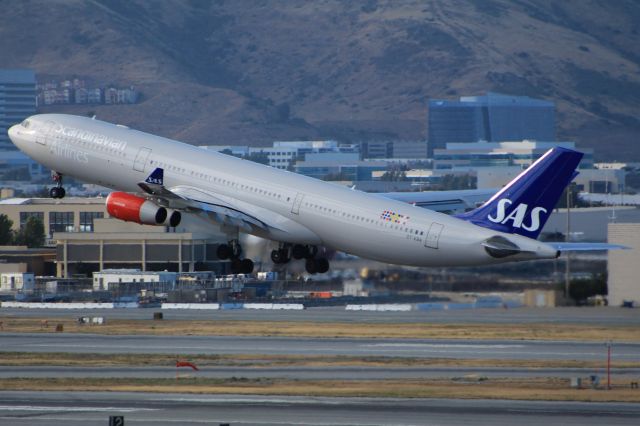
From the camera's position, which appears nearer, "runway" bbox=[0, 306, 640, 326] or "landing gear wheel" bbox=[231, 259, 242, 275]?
"landing gear wheel" bbox=[231, 259, 242, 275]

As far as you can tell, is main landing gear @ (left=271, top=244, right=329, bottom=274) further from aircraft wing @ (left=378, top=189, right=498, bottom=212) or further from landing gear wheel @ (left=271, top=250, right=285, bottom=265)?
aircraft wing @ (left=378, top=189, right=498, bottom=212)

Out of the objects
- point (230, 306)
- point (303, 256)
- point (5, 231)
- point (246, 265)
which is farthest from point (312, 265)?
point (5, 231)

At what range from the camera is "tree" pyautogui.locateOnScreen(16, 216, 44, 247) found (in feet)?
485

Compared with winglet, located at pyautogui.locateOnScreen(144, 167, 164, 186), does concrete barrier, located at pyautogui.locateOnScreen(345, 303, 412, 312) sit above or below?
below

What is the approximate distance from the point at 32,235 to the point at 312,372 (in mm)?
82099

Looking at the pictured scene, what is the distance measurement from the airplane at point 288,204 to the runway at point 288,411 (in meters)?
10.2

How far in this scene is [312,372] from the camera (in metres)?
70.2

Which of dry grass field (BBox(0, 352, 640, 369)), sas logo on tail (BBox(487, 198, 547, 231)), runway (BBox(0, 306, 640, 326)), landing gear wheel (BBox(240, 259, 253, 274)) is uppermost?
sas logo on tail (BBox(487, 198, 547, 231))

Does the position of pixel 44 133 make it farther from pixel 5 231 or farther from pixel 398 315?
pixel 5 231

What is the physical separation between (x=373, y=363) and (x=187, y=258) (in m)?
56.5

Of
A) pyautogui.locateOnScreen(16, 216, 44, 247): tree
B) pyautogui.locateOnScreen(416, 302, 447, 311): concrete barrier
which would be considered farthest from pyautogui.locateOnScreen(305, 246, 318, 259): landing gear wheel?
pyautogui.locateOnScreen(16, 216, 44, 247): tree

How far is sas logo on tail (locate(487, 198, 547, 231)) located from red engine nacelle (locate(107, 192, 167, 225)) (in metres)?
14.7

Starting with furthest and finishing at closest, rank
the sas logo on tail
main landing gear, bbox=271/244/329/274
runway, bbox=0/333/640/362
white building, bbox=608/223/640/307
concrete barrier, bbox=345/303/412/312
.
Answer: concrete barrier, bbox=345/303/412/312
white building, bbox=608/223/640/307
runway, bbox=0/333/640/362
main landing gear, bbox=271/244/329/274
the sas logo on tail

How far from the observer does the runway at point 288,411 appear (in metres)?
55.0
